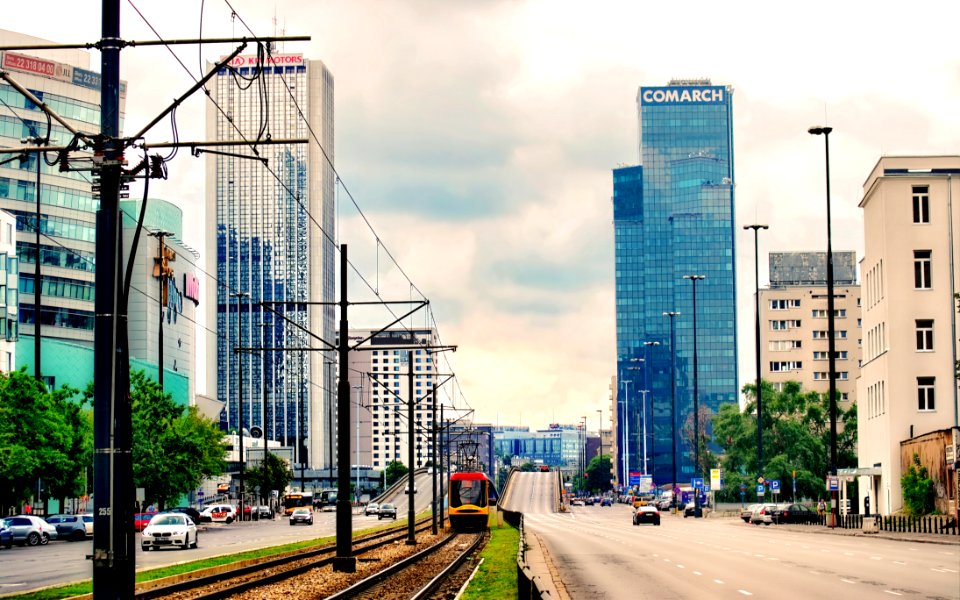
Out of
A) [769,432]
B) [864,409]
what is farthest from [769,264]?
[864,409]

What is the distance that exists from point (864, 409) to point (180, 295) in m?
114

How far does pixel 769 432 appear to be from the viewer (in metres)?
124

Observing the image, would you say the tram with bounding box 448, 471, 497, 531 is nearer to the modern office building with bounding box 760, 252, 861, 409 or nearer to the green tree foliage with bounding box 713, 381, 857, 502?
the green tree foliage with bounding box 713, 381, 857, 502

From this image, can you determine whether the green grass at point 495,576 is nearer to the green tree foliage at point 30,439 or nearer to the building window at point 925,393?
the green tree foliage at point 30,439

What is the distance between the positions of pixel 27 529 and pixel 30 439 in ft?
27.1

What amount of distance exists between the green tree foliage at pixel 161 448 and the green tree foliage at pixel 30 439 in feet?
19.8

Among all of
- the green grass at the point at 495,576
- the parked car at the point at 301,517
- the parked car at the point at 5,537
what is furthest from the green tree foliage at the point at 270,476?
the green grass at the point at 495,576

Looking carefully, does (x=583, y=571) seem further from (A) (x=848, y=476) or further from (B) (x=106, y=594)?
(A) (x=848, y=476)

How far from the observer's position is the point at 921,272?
73250mm

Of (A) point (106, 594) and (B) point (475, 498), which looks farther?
(B) point (475, 498)

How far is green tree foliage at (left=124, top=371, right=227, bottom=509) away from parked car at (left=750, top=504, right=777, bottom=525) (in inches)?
1456

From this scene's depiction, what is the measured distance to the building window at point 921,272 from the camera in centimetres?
7319

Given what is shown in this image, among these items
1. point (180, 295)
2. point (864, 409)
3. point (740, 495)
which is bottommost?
point (740, 495)

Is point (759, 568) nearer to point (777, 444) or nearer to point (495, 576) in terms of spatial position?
point (495, 576)
